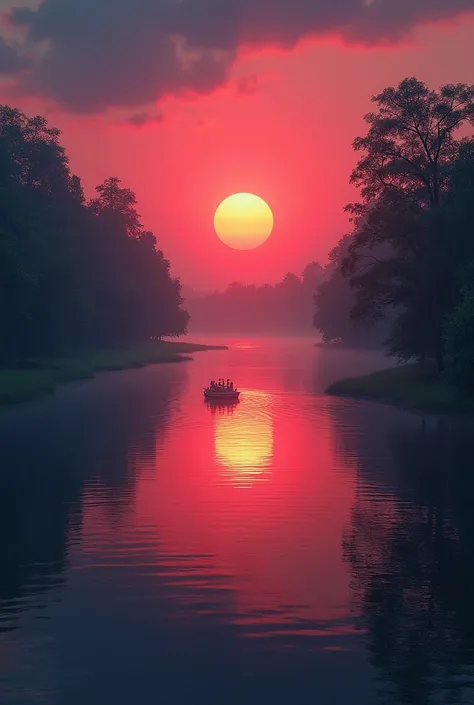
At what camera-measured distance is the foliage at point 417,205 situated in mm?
56219

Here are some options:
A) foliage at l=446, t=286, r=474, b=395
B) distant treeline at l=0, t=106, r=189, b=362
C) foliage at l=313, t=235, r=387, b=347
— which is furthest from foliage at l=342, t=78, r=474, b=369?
foliage at l=313, t=235, r=387, b=347

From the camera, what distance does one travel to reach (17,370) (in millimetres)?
80500

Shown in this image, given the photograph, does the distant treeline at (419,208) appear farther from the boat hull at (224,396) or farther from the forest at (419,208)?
the boat hull at (224,396)

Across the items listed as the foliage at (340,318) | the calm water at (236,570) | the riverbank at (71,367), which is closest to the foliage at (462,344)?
the calm water at (236,570)

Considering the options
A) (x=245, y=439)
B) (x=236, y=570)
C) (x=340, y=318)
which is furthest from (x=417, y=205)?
(x=340, y=318)

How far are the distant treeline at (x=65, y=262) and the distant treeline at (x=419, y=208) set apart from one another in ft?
86.6

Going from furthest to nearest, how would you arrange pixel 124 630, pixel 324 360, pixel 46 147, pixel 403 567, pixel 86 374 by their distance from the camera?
pixel 324 360 < pixel 46 147 < pixel 86 374 < pixel 403 567 < pixel 124 630

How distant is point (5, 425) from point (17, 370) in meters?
34.6

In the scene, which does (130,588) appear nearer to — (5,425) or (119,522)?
(119,522)

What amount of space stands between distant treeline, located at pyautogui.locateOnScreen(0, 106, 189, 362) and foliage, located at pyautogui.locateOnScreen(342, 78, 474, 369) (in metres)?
26.3

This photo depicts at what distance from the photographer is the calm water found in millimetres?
13281

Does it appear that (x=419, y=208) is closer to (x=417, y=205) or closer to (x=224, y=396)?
(x=417, y=205)

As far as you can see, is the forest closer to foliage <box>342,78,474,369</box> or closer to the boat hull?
foliage <box>342,78,474,369</box>

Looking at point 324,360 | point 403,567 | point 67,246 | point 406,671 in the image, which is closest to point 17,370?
Result: point 67,246
